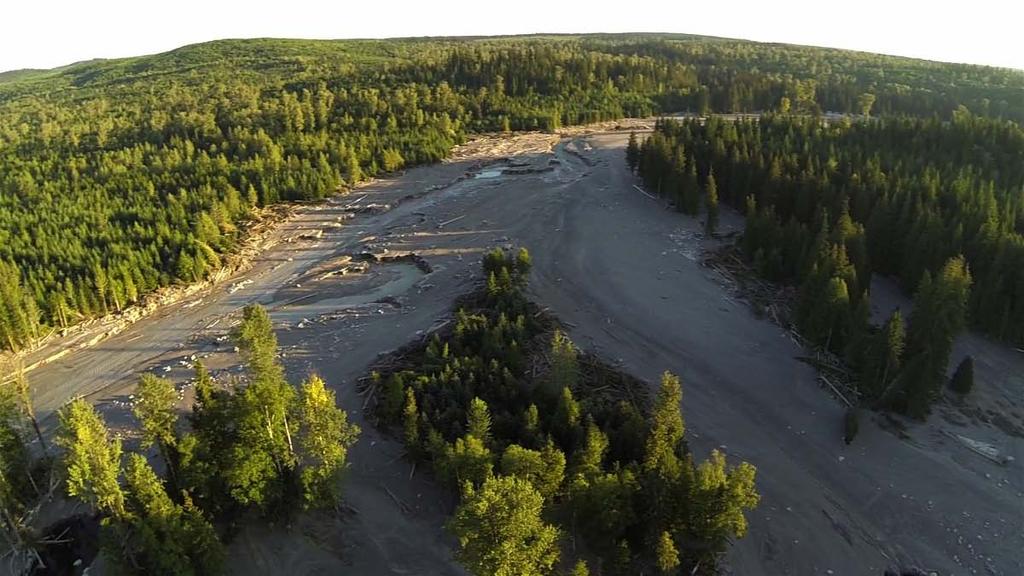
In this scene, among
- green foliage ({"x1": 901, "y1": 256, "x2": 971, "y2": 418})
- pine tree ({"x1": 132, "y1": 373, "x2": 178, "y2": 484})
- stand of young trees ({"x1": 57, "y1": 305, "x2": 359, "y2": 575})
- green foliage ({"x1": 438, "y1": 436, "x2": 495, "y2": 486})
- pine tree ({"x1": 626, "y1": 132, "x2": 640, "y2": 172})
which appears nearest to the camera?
stand of young trees ({"x1": 57, "y1": 305, "x2": 359, "y2": 575})

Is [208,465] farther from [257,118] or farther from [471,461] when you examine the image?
[257,118]

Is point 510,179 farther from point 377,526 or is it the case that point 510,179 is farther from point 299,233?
point 377,526

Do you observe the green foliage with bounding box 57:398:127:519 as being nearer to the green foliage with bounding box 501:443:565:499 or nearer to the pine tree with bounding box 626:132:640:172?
the green foliage with bounding box 501:443:565:499

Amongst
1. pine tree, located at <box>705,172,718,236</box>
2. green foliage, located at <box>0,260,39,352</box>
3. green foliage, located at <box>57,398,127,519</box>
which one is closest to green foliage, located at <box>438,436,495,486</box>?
green foliage, located at <box>57,398,127,519</box>

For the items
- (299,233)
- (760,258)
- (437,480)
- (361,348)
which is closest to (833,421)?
(760,258)

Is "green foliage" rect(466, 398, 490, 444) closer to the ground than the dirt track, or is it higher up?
higher up

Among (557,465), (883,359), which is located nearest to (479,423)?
(557,465)
